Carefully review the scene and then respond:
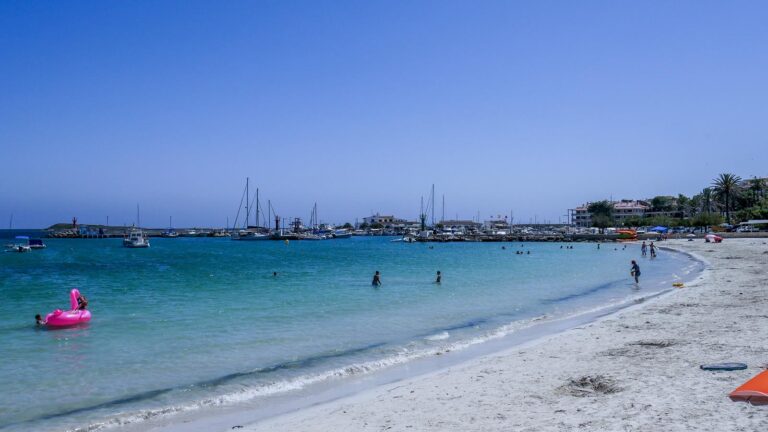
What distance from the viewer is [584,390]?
359 inches

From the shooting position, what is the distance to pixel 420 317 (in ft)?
69.8

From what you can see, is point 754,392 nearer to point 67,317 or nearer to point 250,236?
point 67,317

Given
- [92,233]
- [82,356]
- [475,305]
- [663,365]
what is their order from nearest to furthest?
[663,365] → [82,356] → [475,305] → [92,233]

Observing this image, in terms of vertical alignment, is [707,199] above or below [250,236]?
above

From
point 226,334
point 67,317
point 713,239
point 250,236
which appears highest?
point 250,236

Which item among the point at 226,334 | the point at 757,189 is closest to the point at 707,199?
the point at 757,189

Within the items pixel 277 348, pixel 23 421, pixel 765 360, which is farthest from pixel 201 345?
pixel 765 360

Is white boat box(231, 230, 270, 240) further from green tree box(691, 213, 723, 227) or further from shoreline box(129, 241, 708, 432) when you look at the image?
shoreline box(129, 241, 708, 432)

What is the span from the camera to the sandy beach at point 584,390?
7.35 metres

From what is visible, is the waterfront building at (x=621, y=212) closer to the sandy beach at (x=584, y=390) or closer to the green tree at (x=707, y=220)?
the green tree at (x=707, y=220)

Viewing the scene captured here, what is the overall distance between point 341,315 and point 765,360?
1446 centimetres

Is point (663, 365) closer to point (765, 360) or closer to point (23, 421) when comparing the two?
point (765, 360)

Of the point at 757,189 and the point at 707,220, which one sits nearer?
the point at 707,220

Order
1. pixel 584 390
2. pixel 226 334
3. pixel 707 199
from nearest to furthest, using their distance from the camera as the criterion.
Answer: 1. pixel 584 390
2. pixel 226 334
3. pixel 707 199
